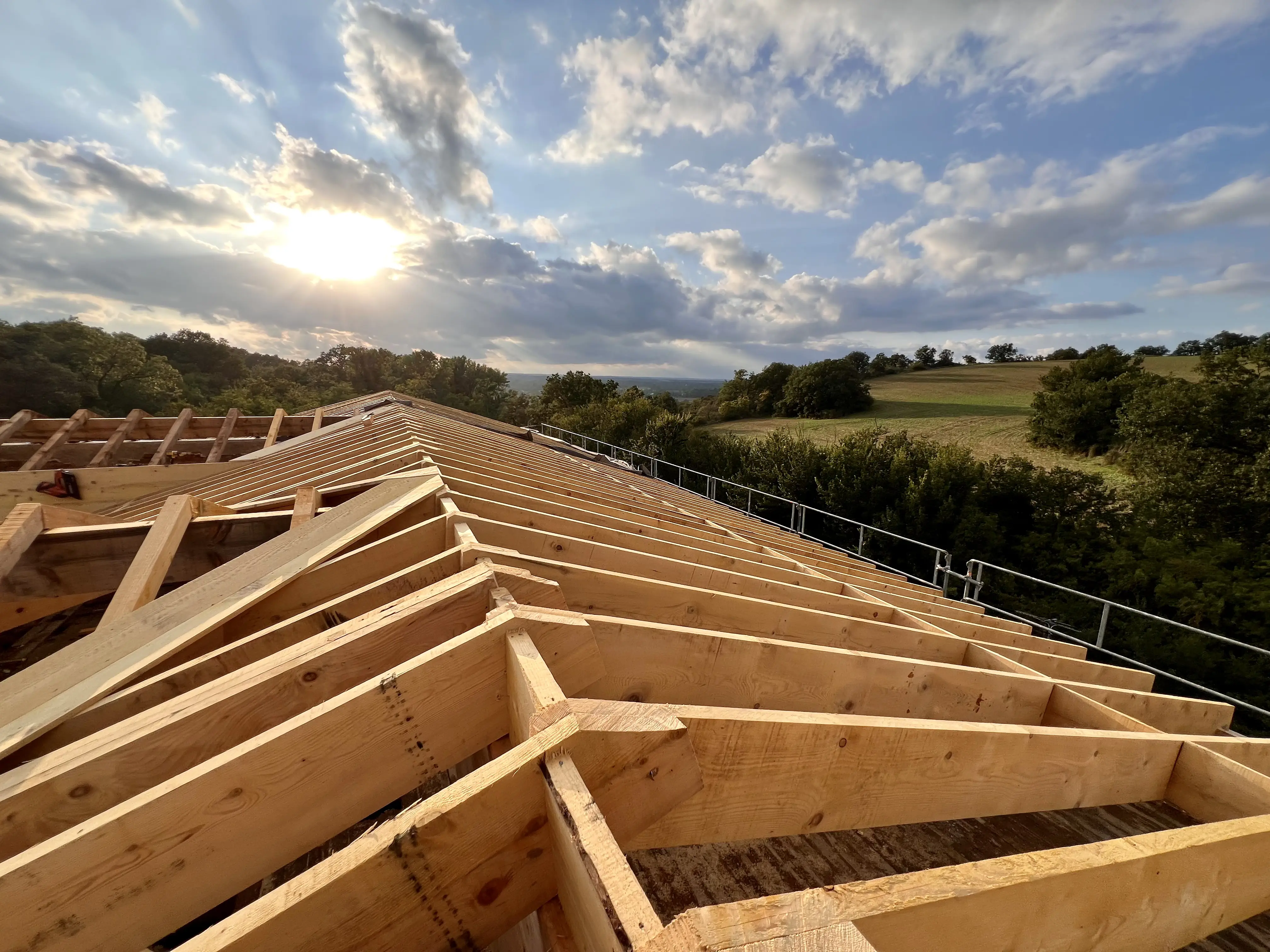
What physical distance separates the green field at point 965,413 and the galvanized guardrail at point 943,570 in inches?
231

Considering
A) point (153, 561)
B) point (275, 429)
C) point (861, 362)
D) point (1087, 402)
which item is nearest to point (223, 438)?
point (275, 429)

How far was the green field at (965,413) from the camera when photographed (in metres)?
22.2

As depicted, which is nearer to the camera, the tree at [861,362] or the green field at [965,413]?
the green field at [965,413]

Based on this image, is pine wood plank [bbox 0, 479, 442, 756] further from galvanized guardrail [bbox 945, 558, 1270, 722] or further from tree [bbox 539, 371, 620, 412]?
tree [bbox 539, 371, 620, 412]

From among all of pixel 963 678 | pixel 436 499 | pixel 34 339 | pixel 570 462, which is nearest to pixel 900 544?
pixel 570 462

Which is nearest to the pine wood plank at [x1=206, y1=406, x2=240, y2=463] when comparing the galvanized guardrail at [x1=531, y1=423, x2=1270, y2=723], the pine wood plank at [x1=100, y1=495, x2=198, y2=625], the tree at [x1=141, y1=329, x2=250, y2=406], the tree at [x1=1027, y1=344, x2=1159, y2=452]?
the pine wood plank at [x1=100, y1=495, x2=198, y2=625]

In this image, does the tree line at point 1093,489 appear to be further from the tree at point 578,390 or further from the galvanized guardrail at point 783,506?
the tree at point 578,390

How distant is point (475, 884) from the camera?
99cm

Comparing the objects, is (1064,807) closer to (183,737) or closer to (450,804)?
(450,804)

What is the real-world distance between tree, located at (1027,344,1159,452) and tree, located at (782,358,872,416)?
11396mm

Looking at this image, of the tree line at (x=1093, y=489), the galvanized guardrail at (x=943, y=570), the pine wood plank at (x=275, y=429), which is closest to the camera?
the galvanized guardrail at (x=943, y=570)

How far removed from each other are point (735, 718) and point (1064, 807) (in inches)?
61.2

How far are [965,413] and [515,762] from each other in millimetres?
35124

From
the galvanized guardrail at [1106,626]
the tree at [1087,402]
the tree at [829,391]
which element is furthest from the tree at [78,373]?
the tree at [1087,402]
